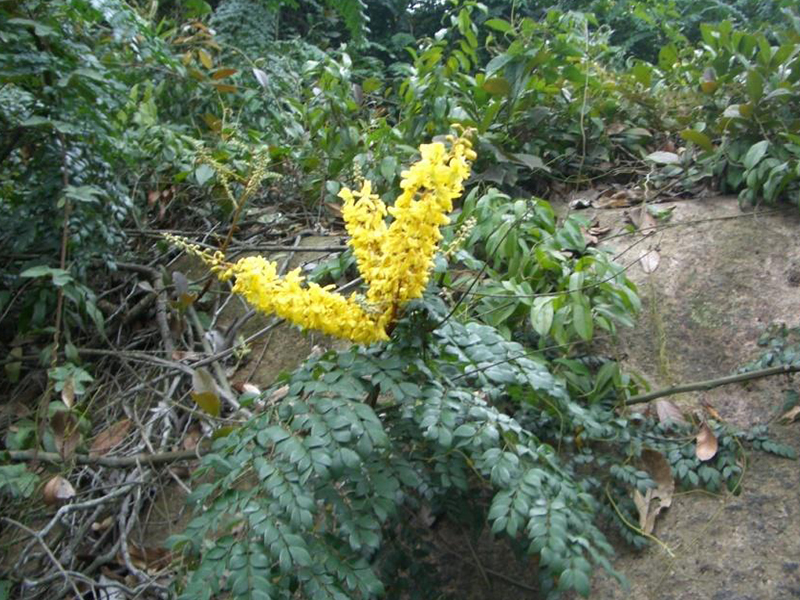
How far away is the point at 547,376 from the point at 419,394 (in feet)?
1.16

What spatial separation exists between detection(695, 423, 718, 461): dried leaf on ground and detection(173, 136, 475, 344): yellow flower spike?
0.97 meters

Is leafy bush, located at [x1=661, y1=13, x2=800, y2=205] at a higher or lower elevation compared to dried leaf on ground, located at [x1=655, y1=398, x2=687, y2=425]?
higher

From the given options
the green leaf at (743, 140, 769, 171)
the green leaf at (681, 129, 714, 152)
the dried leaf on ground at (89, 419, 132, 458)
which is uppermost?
the green leaf at (743, 140, 769, 171)

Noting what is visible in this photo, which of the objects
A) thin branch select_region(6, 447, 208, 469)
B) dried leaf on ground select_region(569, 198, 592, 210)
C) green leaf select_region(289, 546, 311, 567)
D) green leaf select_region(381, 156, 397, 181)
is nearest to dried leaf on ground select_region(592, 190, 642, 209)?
dried leaf on ground select_region(569, 198, 592, 210)

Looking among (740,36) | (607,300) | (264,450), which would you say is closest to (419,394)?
(264,450)

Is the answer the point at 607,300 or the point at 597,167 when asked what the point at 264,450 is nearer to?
A: the point at 607,300

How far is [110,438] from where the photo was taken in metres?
2.59

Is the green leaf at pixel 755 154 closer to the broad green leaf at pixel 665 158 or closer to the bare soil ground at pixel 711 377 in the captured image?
the bare soil ground at pixel 711 377

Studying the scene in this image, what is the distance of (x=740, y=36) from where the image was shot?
10.4 ft

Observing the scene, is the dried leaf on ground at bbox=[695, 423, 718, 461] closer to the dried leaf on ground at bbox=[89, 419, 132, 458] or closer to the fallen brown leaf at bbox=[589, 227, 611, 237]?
the fallen brown leaf at bbox=[589, 227, 611, 237]

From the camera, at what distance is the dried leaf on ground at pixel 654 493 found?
2.02 m

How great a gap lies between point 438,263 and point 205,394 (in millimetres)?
797

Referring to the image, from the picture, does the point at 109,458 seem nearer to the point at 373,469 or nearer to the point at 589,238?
the point at 373,469

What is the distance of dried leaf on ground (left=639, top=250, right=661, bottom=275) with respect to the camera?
2.73 metres
